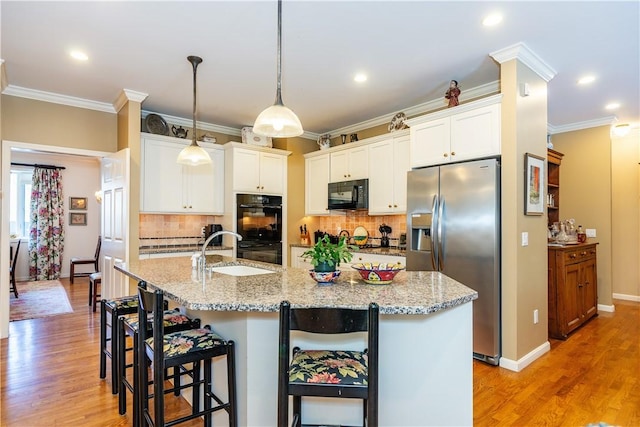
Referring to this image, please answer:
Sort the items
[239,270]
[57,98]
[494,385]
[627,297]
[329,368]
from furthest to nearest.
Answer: [627,297] → [57,98] → [239,270] → [494,385] → [329,368]

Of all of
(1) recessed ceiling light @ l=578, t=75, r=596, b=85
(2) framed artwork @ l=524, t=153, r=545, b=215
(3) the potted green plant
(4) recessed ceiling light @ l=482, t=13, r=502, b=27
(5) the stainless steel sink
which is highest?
(1) recessed ceiling light @ l=578, t=75, r=596, b=85

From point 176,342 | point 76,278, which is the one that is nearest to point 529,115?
point 176,342

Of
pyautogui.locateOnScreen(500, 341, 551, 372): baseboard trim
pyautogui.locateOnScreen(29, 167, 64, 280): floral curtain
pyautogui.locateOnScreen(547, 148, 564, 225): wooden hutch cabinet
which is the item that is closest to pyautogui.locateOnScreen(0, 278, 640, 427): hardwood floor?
pyautogui.locateOnScreen(500, 341, 551, 372): baseboard trim

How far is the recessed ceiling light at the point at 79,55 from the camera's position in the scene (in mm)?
2947

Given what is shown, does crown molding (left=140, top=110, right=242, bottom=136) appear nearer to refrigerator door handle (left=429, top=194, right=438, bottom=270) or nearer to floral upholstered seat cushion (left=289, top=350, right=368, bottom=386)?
refrigerator door handle (left=429, top=194, right=438, bottom=270)

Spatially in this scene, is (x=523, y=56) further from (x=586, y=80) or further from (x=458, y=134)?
(x=586, y=80)

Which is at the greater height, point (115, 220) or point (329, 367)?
point (115, 220)

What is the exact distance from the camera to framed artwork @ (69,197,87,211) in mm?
7671

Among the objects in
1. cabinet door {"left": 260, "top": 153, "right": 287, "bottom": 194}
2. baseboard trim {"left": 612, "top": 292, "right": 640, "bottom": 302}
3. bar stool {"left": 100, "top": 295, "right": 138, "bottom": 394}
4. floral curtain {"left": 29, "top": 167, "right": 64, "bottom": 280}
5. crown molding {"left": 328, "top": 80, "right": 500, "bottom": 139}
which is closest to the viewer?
bar stool {"left": 100, "top": 295, "right": 138, "bottom": 394}

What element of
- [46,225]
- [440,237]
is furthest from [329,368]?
[46,225]

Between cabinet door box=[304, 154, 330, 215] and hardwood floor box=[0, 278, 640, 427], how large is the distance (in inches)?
117

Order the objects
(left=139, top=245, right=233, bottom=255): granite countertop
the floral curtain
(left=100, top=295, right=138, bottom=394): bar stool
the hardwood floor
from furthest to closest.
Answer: the floral curtain < (left=139, top=245, right=233, bottom=255): granite countertop < (left=100, top=295, right=138, bottom=394): bar stool < the hardwood floor

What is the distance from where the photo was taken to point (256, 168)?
4.92 m

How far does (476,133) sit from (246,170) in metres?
2.93
